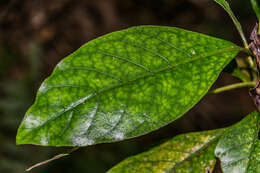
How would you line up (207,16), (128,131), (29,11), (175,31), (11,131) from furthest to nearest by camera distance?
(29,11), (207,16), (11,131), (175,31), (128,131)

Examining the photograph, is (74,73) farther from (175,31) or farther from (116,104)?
(175,31)

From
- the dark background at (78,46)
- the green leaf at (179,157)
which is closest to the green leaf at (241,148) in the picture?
the green leaf at (179,157)

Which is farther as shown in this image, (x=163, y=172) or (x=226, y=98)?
(x=226, y=98)

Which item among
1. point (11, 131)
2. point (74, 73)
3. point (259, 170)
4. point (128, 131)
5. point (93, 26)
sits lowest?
point (11, 131)

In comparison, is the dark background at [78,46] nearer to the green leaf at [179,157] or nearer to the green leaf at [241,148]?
the green leaf at [179,157]

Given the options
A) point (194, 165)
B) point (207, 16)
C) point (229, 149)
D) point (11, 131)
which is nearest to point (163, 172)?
point (194, 165)

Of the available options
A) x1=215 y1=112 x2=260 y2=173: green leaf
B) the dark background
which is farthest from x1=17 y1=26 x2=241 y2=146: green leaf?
the dark background
